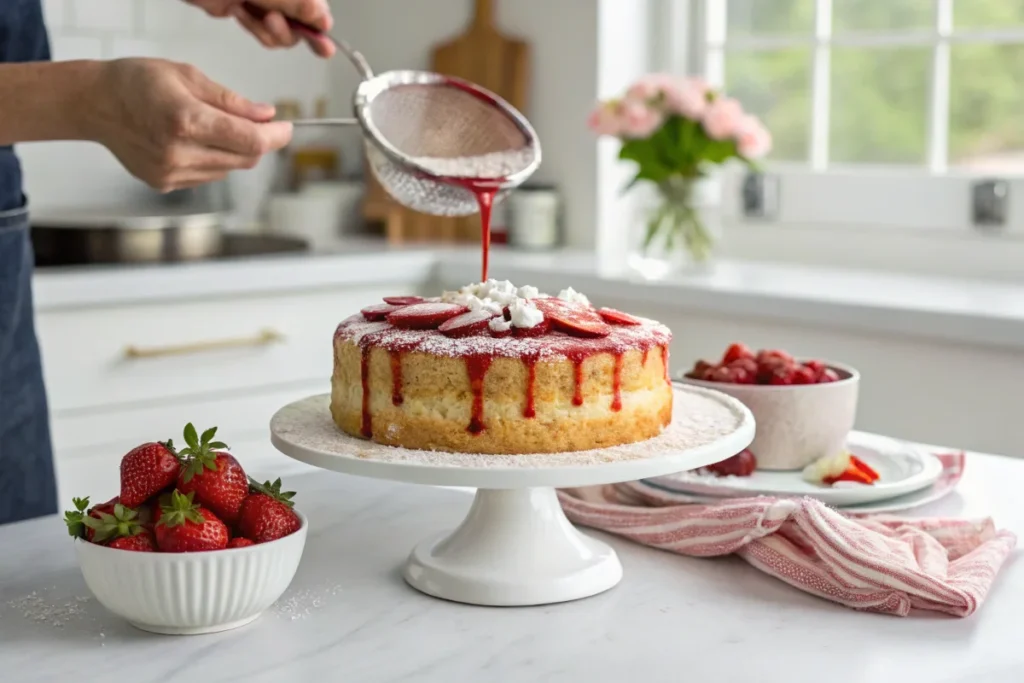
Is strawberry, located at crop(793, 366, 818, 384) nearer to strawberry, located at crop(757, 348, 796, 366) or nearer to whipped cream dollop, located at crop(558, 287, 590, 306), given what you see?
strawberry, located at crop(757, 348, 796, 366)

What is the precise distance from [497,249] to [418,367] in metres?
1.76

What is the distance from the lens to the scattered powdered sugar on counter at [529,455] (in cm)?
90

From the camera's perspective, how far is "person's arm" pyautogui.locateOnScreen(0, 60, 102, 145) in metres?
1.20

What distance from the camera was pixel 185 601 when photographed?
801 mm

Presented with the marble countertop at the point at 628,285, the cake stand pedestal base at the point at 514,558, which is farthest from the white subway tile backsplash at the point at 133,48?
the cake stand pedestal base at the point at 514,558

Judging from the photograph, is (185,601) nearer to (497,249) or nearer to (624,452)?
(624,452)

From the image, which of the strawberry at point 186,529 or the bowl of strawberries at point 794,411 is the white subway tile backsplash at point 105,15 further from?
the strawberry at point 186,529

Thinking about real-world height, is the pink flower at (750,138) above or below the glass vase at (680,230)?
above

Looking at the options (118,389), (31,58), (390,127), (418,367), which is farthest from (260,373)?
(418,367)

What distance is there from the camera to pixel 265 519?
0.82m

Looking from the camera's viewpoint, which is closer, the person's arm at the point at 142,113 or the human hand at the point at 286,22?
the person's arm at the point at 142,113

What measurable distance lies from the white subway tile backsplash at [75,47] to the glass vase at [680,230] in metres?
1.27

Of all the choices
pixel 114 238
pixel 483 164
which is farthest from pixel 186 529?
pixel 114 238

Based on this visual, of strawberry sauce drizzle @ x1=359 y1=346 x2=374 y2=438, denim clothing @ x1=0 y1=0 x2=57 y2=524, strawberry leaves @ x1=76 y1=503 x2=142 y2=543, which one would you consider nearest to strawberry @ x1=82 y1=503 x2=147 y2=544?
strawberry leaves @ x1=76 y1=503 x2=142 y2=543
